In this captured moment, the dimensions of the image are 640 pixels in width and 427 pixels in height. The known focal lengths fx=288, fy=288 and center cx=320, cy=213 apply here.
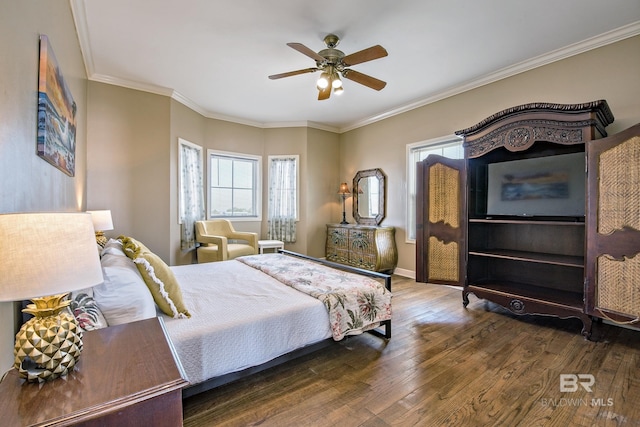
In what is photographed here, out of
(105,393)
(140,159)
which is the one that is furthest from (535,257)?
(140,159)

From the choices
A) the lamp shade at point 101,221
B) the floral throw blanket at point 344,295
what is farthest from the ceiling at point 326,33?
the floral throw blanket at point 344,295

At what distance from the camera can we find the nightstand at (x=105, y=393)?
0.71 meters

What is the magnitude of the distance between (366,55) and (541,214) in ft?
7.92

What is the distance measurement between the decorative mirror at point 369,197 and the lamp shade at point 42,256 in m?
4.67

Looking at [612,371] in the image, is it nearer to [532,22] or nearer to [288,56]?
[532,22]

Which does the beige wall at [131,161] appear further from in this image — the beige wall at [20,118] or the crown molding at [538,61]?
the crown molding at [538,61]

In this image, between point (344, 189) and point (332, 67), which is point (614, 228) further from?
point (344, 189)

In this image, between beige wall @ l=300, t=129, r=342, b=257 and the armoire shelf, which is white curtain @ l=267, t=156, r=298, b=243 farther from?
the armoire shelf

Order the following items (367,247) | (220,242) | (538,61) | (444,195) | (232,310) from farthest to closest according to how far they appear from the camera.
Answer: (367,247) < (220,242) < (444,195) < (538,61) < (232,310)

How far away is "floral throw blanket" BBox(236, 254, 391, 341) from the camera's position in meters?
2.09

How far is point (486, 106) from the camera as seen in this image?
12.2 feet

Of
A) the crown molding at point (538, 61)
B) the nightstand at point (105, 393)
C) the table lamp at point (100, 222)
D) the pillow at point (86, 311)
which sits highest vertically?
the crown molding at point (538, 61)

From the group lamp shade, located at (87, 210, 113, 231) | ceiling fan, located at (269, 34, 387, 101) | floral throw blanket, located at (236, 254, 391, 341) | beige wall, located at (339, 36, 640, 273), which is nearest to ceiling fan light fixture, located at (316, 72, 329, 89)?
ceiling fan, located at (269, 34, 387, 101)

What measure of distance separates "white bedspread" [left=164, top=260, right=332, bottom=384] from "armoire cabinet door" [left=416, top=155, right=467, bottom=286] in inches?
79.4
